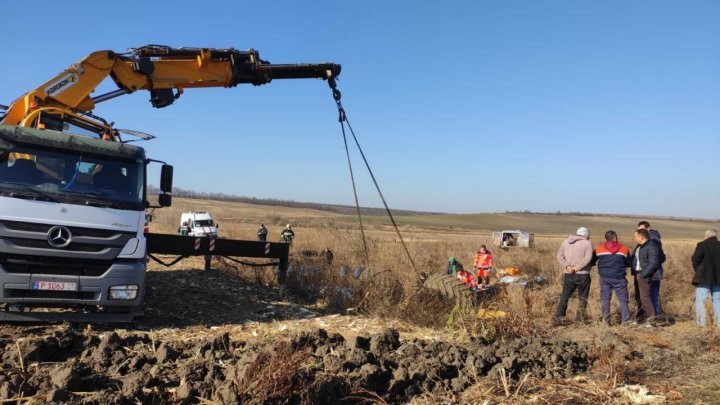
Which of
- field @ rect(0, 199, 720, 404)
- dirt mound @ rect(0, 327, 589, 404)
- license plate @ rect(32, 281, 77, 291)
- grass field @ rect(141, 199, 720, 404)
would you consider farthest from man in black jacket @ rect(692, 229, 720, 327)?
license plate @ rect(32, 281, 77, 291)

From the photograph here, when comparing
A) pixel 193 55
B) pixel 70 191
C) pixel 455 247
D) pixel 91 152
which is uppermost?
pixel 193 55

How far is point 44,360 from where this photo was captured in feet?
14.9

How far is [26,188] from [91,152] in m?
0.93

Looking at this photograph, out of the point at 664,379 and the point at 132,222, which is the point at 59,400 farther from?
the point at 664,379

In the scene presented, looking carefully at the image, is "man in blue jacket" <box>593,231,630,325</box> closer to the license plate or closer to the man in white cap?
the man in white cap

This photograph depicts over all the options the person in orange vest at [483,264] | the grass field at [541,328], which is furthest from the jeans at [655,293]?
the person in orange vest at [483,264]

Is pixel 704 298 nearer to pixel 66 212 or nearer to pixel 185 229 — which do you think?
pixel 66 212

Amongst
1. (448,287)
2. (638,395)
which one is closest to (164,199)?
(448,287)

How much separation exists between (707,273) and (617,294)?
1.45 meters

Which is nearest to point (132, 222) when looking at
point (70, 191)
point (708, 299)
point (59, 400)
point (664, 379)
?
point (70, 191)

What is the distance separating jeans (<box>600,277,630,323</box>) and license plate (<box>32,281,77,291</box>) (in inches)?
319

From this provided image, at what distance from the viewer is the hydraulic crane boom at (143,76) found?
25.3 feet

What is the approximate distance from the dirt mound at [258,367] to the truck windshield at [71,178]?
74.3 inches

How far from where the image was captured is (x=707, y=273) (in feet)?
27.3
